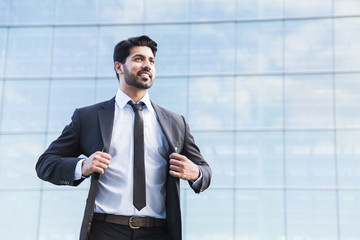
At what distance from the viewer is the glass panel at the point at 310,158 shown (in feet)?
36.0

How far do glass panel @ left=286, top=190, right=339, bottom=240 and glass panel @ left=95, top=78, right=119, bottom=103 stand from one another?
3773 millimetres

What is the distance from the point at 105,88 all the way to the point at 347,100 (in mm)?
4483

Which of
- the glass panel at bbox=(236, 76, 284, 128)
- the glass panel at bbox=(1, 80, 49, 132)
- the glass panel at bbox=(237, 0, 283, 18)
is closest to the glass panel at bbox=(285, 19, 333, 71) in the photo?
the glass panel at bbox=(237, 0, 283, 18)

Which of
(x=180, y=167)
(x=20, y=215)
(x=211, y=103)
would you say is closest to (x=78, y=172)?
(x=180, y=167)

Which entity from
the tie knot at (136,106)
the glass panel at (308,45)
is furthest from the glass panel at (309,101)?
the tie knot at (136,106)

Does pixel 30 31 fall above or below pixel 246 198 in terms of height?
above

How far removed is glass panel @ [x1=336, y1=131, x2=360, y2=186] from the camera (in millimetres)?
10938

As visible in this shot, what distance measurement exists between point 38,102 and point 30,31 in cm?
146

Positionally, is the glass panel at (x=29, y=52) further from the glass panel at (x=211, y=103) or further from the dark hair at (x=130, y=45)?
the dark hair at (x=130, y=45)

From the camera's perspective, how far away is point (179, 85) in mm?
11688

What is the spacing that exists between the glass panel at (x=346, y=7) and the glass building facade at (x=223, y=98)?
19 mm

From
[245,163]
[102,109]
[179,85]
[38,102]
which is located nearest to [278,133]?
[245,163]

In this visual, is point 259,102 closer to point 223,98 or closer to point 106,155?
point 223,98

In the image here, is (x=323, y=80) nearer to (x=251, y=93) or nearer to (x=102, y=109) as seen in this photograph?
(x=251, y=93)
